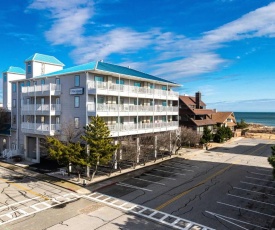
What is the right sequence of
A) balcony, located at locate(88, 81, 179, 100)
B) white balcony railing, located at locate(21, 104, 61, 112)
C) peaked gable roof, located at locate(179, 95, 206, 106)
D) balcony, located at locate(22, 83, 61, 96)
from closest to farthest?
balcony, located at locate(88, 81, 179, 100) < white balcony railing, located at locate(21, 104, 61, 112) < balcony, located at locate(22, 83, 61, 96) < peaked gable roof, located at locate(179, 95, 206, 106)

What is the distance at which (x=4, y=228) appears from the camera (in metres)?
15.5

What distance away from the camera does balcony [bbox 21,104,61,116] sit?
31156 mm

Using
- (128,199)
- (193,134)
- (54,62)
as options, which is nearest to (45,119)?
(54,62)

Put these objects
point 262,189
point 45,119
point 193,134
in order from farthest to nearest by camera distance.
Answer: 1. point 193,134
2. point 45,119
3. point 262,189

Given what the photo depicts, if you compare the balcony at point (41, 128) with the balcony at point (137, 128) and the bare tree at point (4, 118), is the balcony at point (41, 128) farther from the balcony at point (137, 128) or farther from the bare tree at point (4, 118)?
the bare tree at point (4, 118)

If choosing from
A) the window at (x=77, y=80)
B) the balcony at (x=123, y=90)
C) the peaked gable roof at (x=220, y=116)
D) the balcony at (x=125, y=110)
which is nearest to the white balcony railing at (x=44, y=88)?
the window at (x=77, y=80)

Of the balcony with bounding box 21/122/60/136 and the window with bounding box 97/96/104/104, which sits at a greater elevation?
the window with bounding box 97/96/104/104

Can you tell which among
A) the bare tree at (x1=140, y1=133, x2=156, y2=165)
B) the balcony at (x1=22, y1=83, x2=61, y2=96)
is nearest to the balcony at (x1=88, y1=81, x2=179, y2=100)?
the bare tree at (x1=140, y1=133, x2=156, y2=165)

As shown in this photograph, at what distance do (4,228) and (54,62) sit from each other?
30387 millimetres

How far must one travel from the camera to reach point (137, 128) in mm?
32781

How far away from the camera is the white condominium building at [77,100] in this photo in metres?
28.8

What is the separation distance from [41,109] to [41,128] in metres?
2.75

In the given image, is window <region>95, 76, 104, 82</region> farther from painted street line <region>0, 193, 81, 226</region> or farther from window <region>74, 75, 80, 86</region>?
painted street line <region>0, 193, 81, 226</region>

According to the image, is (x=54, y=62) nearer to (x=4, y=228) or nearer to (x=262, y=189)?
(x=4, y=228)
